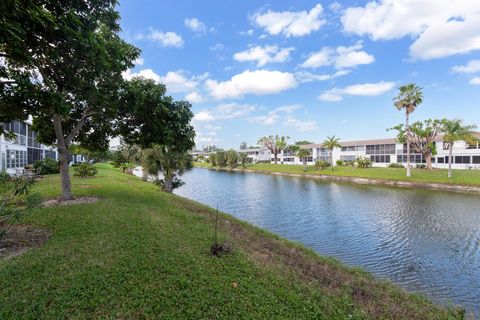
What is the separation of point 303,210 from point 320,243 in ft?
28.6

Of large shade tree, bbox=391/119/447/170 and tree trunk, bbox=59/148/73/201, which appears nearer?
tree trunk, bbox=59/148/73/201

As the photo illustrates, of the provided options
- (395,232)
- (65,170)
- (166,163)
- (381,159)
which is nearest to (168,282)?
(65,170)

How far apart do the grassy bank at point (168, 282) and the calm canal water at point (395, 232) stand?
3.34 m

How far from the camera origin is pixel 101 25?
11031 millimetres

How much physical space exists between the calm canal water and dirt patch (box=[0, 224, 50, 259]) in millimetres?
11542

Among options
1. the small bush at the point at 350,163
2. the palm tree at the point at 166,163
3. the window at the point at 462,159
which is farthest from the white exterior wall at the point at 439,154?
the palm tree at the point at 166,163

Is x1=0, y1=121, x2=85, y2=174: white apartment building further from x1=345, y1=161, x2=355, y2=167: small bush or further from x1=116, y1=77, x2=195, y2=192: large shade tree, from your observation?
x1=345, y1=161, x2=355, y2=167: small bush

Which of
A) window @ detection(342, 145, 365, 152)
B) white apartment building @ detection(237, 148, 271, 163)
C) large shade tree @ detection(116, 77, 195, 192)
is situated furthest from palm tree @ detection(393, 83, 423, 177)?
white apartment building @ detection(237, 148, 271, 163)

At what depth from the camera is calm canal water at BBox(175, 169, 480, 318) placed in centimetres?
1080

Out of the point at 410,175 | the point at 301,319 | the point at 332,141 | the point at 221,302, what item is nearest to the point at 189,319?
the point at 221,302

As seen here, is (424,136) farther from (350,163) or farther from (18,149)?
(18,149)

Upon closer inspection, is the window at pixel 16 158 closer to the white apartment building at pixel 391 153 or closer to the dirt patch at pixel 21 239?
the dirt patch at pixel 21 239

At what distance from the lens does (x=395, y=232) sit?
1709cm

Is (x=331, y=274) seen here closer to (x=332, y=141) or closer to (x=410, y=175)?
(x=410, y=175)
